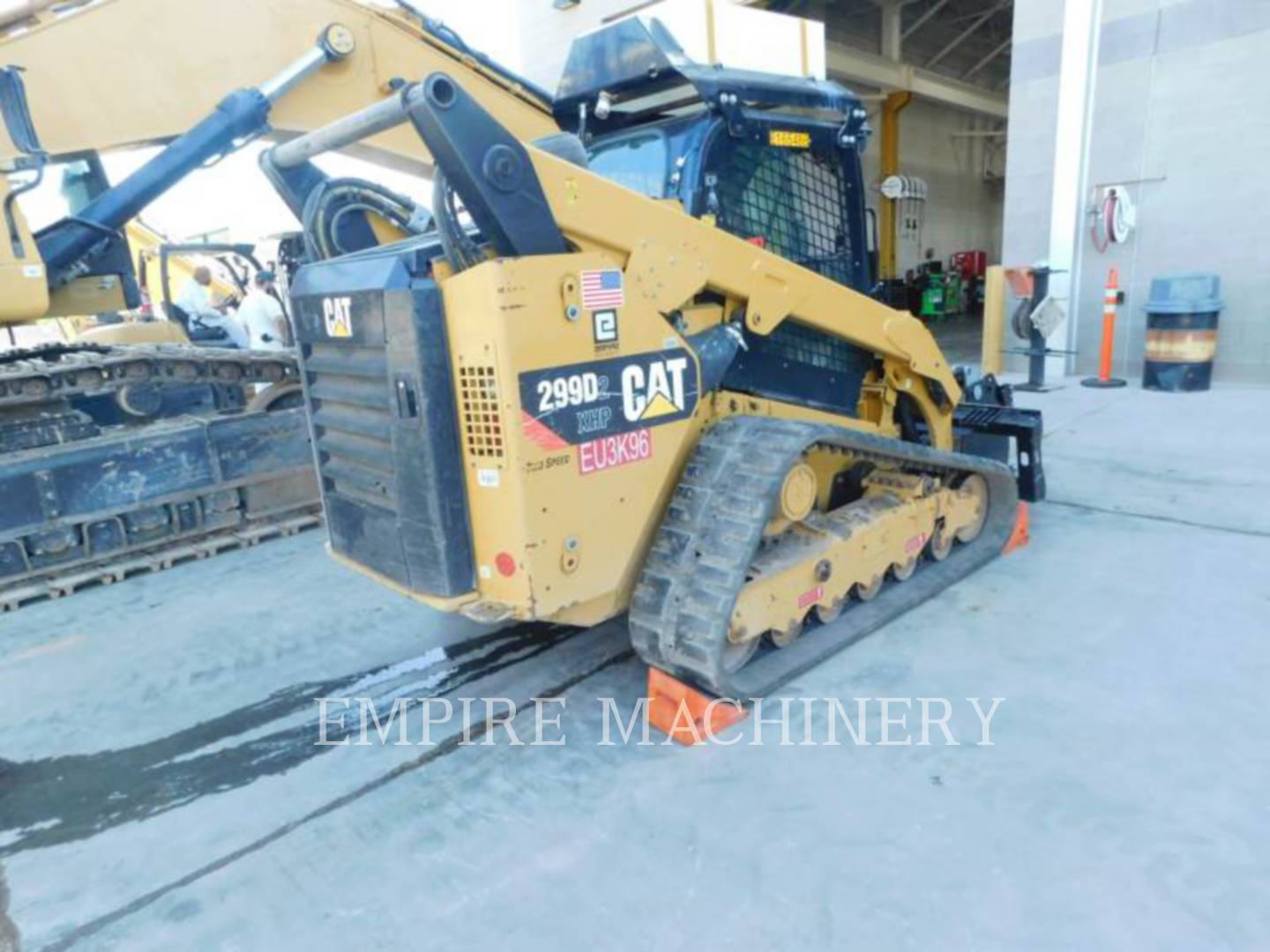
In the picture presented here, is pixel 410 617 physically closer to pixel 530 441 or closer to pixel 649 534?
pixel 649 534

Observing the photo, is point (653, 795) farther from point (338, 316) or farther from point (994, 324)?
point (994, 324)

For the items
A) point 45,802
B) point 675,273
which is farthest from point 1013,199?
point 45,802

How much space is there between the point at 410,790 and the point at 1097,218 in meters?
9.79

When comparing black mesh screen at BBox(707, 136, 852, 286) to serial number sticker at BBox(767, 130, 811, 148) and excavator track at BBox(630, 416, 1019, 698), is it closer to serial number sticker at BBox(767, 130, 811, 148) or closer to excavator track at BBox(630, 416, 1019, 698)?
serial number sticker at BBox(767, 130, 811, 148)

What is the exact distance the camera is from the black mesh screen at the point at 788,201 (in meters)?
3.41

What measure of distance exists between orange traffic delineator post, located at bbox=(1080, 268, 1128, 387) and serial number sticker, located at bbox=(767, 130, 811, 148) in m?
6.90

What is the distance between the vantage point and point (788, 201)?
369 centimetres

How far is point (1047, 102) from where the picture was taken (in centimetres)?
962

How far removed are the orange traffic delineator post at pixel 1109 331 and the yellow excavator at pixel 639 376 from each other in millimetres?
5947

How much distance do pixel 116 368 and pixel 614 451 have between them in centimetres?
414

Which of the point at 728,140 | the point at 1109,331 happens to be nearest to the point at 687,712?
the point at 728,140

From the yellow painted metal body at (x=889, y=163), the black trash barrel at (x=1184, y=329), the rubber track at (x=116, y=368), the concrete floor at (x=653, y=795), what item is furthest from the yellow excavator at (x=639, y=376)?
the yellow painted metal body at (x=889, y=163)

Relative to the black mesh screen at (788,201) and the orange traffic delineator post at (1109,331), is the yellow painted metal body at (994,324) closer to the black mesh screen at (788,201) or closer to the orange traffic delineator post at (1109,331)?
the orange traffic delineator post at (1109,331)

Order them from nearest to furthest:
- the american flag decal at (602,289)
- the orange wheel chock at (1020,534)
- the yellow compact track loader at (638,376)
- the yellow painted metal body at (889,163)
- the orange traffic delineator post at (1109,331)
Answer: the yellow compact track loader at (638,376) < the american flag decal at (602,289) < the orange wheel chock at (1020,534) < the orange traffic delineator post at (1109,331) < the yellow painted metal body at (889,163)
